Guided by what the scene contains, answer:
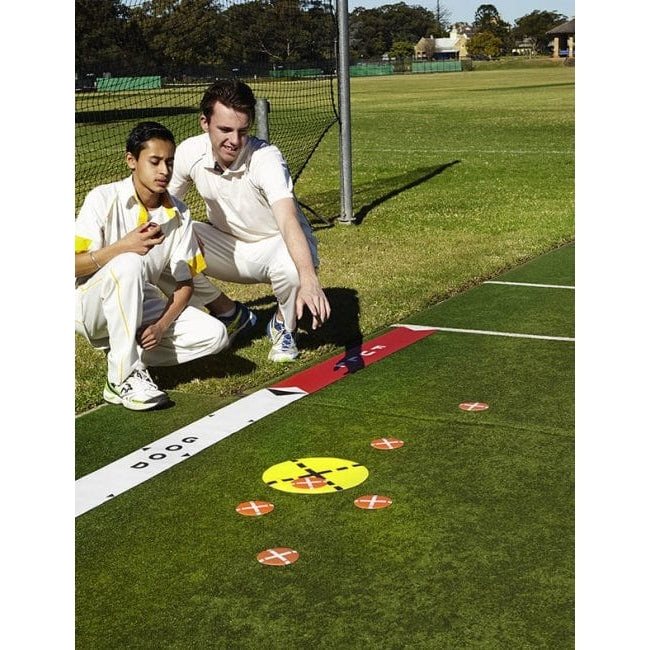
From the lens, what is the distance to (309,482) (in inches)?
174

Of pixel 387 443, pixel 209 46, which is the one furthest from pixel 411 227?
pixel 387 443

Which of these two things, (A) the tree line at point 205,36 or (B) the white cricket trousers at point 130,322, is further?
(A) the tree line at point 205,36

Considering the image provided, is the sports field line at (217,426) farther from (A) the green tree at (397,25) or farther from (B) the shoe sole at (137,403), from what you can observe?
(A) the green tree at (397,25)

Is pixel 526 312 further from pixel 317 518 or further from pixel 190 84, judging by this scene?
pixel 190 84

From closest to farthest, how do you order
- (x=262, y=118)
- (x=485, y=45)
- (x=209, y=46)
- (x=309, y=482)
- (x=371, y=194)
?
(x=309, y=482), (x=262, y=118), (x=209, y=46), (x=371, y=194), (x=485, y=45)

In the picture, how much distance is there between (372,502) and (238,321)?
110 inches

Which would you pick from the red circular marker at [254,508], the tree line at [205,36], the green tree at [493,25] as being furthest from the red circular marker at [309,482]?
the green tree at [493,25]

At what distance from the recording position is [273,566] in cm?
368

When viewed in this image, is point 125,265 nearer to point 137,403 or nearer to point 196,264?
point 196,264

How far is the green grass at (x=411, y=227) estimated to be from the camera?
21.2ft

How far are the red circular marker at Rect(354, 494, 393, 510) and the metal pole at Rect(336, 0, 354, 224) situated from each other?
7520 mm

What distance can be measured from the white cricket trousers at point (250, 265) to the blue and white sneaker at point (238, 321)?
19 cm

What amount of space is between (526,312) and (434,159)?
1143 cm

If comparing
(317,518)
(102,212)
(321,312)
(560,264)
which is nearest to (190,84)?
(560,264)
